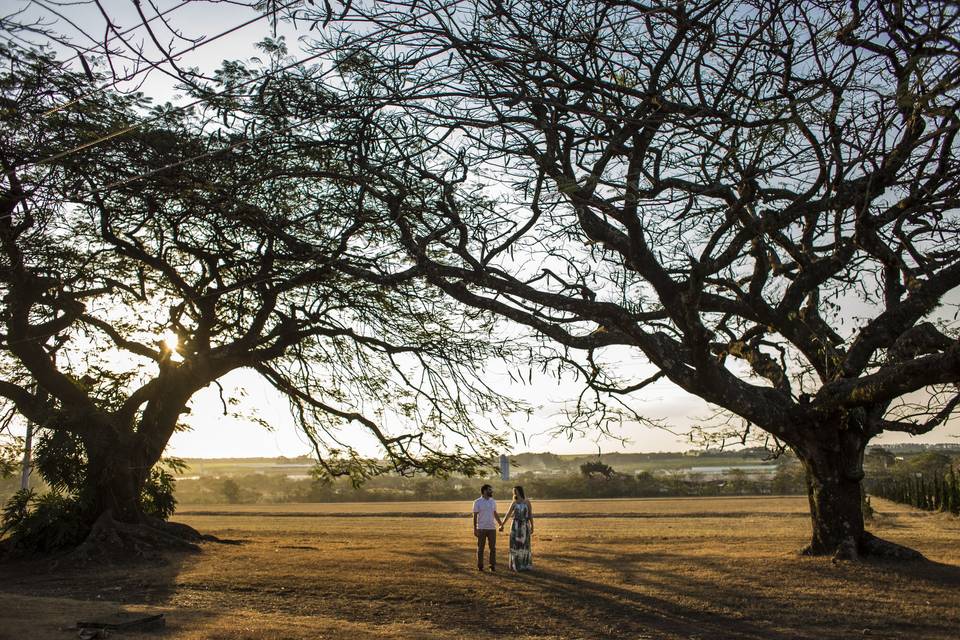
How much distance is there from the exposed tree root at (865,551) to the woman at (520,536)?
5057 millimetres

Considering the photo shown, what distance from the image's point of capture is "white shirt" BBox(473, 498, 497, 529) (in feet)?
47.2

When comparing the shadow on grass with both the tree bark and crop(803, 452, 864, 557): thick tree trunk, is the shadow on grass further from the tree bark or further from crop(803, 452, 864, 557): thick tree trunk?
the tree bark

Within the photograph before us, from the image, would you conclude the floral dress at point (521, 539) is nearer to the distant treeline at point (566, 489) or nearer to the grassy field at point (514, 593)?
the grassy field at point (514, 593)

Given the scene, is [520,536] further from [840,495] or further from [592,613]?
[840,495]

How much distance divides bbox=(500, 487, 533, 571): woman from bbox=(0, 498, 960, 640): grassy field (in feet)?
1.08

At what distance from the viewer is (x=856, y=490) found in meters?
13.1

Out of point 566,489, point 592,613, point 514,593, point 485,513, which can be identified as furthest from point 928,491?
point 592,613

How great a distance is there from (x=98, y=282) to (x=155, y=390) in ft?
10.3

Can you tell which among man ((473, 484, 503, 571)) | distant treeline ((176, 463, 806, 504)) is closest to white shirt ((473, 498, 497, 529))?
man ((473, 484, 503, 571))

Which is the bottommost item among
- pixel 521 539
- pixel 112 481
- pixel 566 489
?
pixel 566 489

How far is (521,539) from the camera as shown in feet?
46.0

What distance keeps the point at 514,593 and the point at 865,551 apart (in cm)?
628

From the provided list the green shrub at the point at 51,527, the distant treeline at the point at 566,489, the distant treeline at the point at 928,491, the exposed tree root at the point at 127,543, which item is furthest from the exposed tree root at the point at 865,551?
the distant treeline at the point at 566,489

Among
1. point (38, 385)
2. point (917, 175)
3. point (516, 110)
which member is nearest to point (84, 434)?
point (38, 385)
